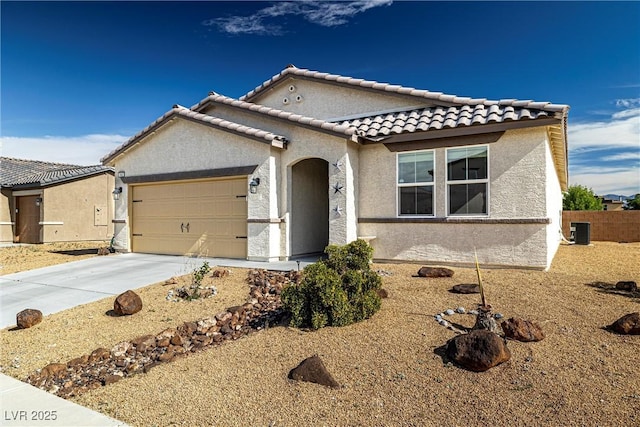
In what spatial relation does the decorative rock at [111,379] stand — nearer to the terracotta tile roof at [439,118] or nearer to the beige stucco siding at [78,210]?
the terracotta tile roof at [439,118]

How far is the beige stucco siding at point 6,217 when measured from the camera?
22.7 meters

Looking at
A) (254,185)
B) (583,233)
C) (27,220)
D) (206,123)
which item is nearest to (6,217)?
(27,220)

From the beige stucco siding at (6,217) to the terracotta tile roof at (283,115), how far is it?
1625 cm

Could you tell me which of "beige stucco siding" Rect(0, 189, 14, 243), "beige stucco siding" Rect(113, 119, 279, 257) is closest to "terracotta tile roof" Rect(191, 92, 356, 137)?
"beige stucco siding" Rect(113, 119, 279, 257)

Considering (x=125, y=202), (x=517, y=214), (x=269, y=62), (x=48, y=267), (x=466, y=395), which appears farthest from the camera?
(x=269, y=62)

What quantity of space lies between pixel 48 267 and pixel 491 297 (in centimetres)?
1205

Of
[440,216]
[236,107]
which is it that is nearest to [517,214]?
[440,216]

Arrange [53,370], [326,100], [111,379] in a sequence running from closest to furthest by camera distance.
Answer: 1. [111,379]
2. [53,370]
3. [326,100]

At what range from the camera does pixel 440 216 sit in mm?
10094

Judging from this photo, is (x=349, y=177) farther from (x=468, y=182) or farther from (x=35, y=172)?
(x=35, y=172)

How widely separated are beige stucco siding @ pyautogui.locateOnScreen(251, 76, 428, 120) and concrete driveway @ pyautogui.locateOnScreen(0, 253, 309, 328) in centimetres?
596

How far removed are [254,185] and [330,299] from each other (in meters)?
6.24

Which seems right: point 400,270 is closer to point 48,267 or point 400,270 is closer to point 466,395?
point 466,395

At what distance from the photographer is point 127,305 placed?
6984mm
